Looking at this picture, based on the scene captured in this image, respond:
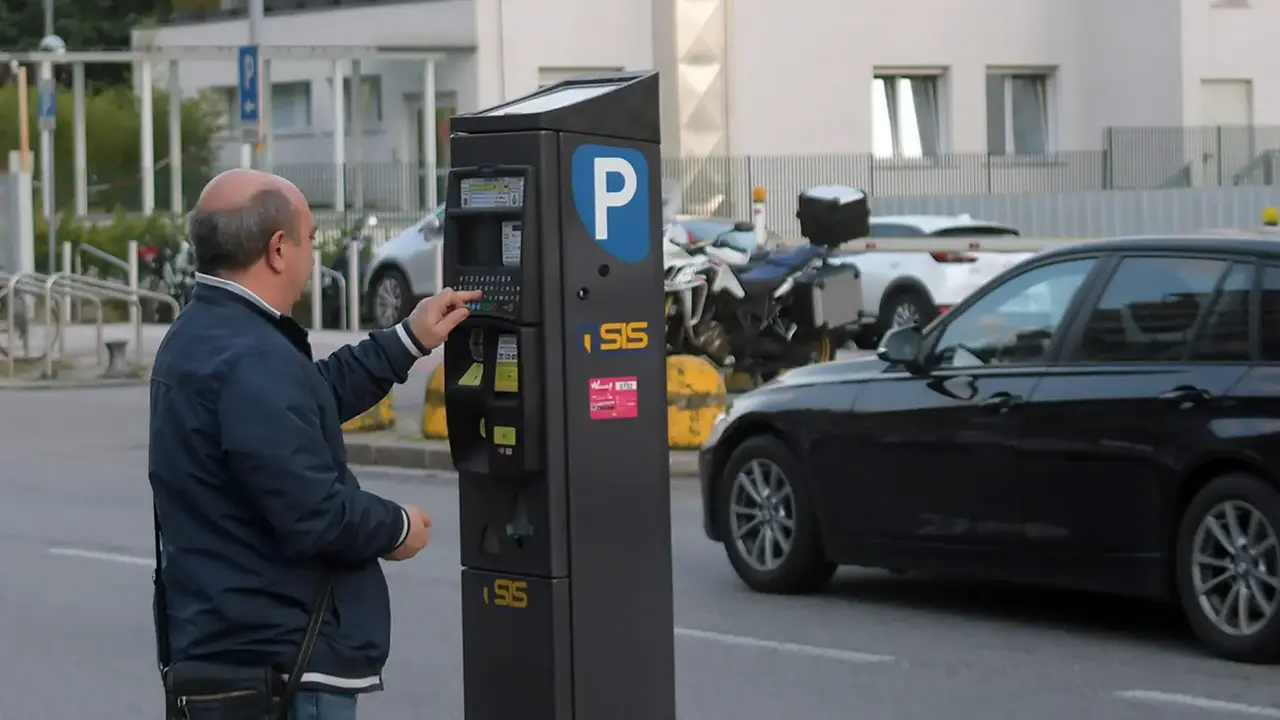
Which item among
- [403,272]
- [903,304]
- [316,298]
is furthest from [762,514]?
[316,298]

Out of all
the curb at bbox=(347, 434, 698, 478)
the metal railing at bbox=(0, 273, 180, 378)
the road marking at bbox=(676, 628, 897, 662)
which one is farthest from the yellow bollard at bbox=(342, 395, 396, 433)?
the road marking at bbox=(676, 628, 897, 662)

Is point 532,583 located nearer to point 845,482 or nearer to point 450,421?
point 450,421

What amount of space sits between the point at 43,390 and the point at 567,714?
19.0 m

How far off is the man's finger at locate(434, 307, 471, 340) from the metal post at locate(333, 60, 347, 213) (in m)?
35.4

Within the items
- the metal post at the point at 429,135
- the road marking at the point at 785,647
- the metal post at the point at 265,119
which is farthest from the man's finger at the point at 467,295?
the metal post at the point at 429,135

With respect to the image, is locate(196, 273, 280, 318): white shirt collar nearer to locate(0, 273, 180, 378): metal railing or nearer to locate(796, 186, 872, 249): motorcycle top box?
locate(796, 186, 872, 249): motorcycle top box

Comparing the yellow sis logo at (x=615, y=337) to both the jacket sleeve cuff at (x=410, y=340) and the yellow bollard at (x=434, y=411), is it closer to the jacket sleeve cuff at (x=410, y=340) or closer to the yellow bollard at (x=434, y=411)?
the jacket sleeve cuff at (x=410, y=340)

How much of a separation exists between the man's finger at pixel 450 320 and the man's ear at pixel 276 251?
867 millimetres

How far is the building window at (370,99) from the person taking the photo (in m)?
46.6

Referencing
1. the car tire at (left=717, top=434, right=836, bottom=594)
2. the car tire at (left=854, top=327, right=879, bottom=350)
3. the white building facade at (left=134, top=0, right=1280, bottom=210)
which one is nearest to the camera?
the car tire at (left=717, top=434, right=836, bottom=594)

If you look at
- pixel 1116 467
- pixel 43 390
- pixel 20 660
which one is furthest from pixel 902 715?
pixel 43 390

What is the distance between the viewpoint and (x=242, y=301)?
4.20m

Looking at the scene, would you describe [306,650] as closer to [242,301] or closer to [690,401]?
[242,301]

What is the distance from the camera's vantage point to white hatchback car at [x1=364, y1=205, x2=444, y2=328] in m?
29.3
